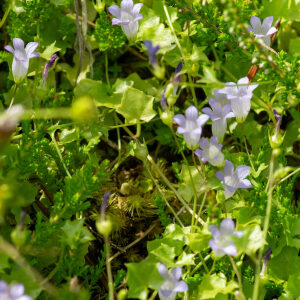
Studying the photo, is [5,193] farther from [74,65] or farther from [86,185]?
[74,65]

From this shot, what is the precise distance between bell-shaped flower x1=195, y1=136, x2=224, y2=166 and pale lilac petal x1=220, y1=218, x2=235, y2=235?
20cm

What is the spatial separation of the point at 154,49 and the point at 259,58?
1.18 ft

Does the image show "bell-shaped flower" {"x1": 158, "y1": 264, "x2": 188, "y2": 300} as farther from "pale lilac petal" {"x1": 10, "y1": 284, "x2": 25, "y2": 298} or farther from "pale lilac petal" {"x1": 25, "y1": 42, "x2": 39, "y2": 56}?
"pale lilac petal" {"x1": 25, "y1": 42, "x2": 39, "y2": 56}

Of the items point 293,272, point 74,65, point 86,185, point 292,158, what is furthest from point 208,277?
point 74,65

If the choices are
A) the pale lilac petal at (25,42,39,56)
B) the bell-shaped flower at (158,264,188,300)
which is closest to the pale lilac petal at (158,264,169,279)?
the bell-shaped flower at (158,264,188,300)

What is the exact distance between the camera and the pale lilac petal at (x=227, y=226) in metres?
1.18

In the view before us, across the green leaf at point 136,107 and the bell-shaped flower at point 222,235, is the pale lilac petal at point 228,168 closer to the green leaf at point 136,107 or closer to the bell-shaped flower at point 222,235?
the bell-shaped flower at point 222,235

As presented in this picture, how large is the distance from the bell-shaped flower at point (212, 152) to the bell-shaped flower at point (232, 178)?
29 mm

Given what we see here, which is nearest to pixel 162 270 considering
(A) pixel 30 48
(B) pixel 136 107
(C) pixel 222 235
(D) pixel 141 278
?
(D) pixel 141 278

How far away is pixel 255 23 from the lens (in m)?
1.55

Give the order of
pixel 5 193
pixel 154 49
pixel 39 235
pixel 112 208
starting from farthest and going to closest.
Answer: pixel 112 208 < pixel 39 235 < pixel 154 49 < pixel 5 193

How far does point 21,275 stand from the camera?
117cm

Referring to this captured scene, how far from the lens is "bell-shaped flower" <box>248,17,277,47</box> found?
154cm

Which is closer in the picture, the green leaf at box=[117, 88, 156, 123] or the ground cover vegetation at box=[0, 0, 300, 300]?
the ground cover vegetation at box=[0, 0, 300, 300]
